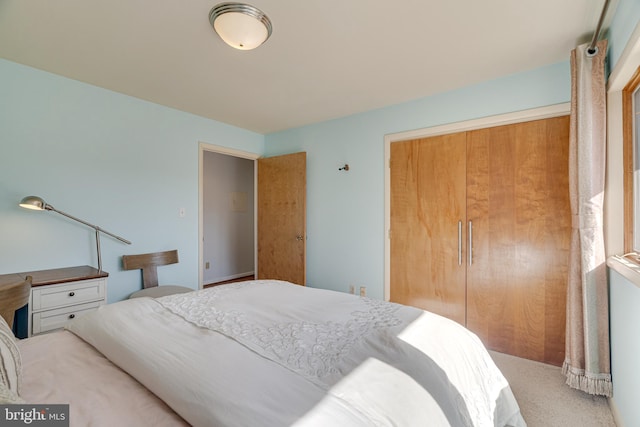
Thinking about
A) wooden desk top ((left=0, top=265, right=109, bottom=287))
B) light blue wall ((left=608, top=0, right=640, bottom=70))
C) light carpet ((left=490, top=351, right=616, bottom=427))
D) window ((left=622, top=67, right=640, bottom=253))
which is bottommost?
light carpet ((left=490, top=351, right=616, bottom=427))

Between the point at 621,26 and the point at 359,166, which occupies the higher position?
the point at 621,26

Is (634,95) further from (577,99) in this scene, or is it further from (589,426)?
(589,426)

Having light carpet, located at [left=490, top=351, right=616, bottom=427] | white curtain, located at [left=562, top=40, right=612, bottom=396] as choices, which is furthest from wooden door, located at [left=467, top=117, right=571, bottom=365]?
white curtain, located at [left=562, top=40, right=612, bottom=396]

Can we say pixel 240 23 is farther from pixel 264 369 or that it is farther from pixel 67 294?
pixel 67 294

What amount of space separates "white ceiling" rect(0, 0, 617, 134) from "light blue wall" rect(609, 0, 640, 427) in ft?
0.71

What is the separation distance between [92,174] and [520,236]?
3.86 metres

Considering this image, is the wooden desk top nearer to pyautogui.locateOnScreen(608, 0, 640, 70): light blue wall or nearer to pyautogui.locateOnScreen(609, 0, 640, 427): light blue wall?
pyautogui.locateOnScreen(609, 0, 640, 427): light blue wall

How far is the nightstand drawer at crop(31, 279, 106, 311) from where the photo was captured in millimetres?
2074

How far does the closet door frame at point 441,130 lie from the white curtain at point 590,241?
1.42ft

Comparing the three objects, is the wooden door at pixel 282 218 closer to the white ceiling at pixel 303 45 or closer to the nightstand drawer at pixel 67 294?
the white ceiling at pixel 303 45

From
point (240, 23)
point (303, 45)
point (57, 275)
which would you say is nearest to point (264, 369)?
point (240, 23)

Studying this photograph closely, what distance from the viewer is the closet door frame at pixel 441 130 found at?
91.1 inches

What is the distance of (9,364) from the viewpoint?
0.81 meters

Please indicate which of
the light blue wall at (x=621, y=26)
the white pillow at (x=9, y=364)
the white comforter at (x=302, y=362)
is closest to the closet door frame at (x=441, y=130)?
the light blue wall at (x=621, y=26)
